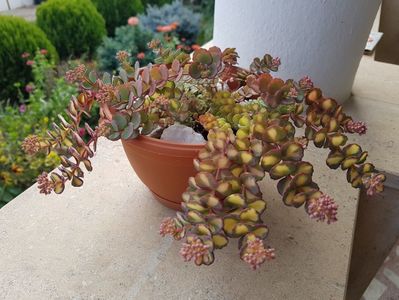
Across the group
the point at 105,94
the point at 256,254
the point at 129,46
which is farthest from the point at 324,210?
the point at 129,46

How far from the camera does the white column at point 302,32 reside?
889 mm

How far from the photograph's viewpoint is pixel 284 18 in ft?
2.95

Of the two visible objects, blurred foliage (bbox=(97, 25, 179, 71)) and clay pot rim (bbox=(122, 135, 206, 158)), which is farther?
blurred foliage (bbox=(97, 25, 179, 71))

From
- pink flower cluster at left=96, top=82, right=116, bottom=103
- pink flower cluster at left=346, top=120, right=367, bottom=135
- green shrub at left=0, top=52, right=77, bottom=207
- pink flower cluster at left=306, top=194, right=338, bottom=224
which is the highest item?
pink flower cluster at left=96, top=82, right=116, bottom=103

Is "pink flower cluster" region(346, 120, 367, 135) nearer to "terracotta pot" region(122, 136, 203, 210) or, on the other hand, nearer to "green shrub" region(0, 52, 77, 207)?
"terracotta pot" region(122, 136, 203, 210)

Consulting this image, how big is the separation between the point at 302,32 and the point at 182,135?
1.53 feet

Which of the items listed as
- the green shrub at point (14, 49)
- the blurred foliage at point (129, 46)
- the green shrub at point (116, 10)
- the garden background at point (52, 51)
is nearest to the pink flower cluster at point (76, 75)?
the garden background at point (52, 51)

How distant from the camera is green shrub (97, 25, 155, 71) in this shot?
101 inches

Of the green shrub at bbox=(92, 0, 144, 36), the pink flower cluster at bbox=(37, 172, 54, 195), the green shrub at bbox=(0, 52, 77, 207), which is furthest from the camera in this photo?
the green shrub at bbox=(92, 0, 144, 36)

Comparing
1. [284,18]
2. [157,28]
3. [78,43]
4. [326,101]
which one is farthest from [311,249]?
[78,43]

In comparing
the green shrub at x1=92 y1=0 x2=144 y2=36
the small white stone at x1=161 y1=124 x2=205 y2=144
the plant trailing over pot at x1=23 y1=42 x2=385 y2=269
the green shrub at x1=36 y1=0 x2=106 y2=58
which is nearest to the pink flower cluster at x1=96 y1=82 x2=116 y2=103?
the plant trailing over pot at x1=23 y1=42 x2=385 y2=269

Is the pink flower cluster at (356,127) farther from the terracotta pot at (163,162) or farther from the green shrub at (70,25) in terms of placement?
the green shrub at (70,25)

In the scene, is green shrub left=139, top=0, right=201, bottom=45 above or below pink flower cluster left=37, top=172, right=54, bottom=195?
below

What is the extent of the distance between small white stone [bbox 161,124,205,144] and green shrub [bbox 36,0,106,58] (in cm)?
238
